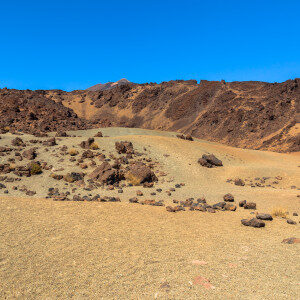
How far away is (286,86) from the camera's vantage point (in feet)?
157

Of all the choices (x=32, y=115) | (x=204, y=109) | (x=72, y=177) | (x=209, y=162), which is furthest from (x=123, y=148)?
(x=204, y=109)

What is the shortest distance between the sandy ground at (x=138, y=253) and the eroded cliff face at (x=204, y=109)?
97.1 ft

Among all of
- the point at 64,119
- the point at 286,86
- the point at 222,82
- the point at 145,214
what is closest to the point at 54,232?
the point at 145,214

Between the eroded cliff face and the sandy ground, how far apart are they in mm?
29582

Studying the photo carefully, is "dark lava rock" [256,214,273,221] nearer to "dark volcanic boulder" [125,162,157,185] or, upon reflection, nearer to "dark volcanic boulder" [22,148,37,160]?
"dark volcanic boulder" [125,162,157,185]

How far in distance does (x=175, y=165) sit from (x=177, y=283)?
47.0 ft

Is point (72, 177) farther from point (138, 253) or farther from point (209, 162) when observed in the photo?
point (209, 162)

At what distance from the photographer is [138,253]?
5.84 meters

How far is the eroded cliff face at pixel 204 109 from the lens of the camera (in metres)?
41.8

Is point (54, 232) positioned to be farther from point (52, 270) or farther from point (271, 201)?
point (271, 201)

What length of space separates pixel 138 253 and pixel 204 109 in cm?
5535

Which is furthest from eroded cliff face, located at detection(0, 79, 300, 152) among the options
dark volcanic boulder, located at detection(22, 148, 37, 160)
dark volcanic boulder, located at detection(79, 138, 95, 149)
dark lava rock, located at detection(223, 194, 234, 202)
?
dark lava rock, located at detection(223, 194, 234, 202)

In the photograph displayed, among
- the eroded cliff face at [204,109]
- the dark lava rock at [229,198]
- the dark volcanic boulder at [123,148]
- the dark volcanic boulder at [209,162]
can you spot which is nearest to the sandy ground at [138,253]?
the dark lava rock at [229,198]

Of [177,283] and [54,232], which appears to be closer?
[177,283]
